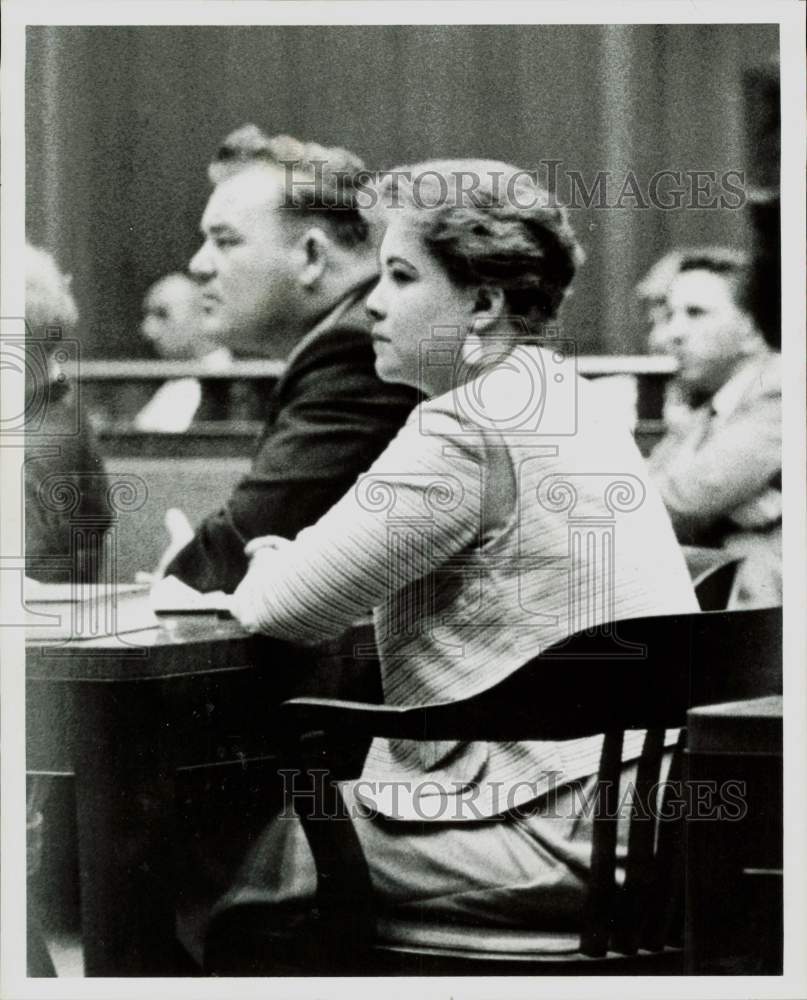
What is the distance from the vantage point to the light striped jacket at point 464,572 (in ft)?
11.1

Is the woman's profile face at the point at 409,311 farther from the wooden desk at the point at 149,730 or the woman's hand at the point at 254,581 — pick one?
the wooden desk at the point at 149,730

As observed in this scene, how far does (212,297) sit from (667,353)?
1.24 metres

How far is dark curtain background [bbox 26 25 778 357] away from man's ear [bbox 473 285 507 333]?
0.19 metres

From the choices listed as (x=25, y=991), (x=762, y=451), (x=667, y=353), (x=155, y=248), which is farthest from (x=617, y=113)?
(x=25, y=991)

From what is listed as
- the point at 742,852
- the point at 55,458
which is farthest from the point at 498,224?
the point at 742,852

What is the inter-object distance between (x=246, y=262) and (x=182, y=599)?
0.93m

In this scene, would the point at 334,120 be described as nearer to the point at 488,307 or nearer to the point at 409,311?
the point at 409,311

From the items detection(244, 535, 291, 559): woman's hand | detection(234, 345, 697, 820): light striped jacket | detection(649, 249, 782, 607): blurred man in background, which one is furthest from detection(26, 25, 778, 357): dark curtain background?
detection(244, 535, 291, 559): woman's hand

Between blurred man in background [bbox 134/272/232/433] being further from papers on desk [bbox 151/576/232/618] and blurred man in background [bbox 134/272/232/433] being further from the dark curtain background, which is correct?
papers on desk [bbox 151/576/232/618]

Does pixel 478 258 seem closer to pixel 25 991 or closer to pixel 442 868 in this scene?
pixel 442 868

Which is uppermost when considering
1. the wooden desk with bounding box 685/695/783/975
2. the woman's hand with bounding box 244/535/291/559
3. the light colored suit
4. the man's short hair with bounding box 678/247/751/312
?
the man's short hair with bounding box 678/247/751/312

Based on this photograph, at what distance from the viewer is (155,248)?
3.49 metres

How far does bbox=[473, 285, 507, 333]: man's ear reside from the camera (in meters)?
3.43

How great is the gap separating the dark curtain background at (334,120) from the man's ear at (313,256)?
10.3 inches
